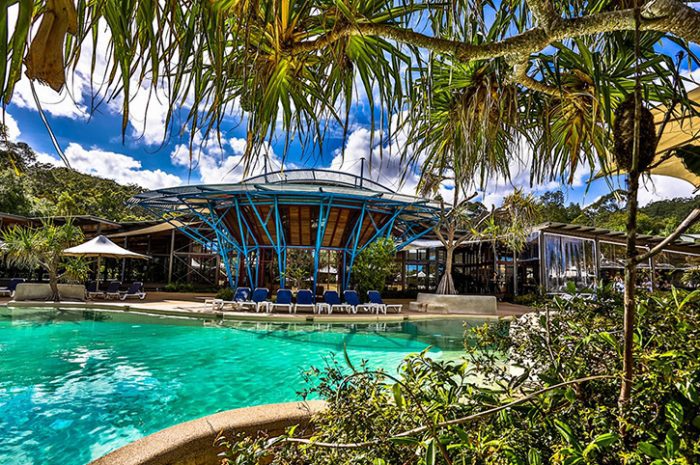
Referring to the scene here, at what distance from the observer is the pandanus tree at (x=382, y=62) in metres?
0.98

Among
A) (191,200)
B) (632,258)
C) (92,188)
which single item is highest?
(92,188)

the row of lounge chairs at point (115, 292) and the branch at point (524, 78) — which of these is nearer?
the branch at point (524, 78)

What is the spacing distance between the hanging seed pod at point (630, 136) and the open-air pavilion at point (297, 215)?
12.4 metres

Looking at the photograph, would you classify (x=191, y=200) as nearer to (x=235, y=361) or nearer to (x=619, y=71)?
(x=235, y=361)

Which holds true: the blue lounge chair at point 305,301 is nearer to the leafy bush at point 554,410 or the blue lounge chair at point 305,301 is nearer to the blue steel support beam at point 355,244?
the blue steel support beam at point 355,244

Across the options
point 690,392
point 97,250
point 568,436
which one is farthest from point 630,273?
point 97,250

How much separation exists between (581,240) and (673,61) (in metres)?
18.3

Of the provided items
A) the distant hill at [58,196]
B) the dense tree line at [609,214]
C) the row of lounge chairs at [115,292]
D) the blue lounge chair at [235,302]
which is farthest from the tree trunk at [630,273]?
the dense tree line at [609,214]

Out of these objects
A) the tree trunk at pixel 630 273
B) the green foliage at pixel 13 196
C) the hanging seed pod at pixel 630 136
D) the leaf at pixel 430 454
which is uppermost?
the green foliage at pixel 13 196

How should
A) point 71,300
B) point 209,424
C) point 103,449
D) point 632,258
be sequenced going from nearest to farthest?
point 632,258 → point 209,424 → point 103,449 → point 71,300

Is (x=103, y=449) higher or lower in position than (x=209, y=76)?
lower

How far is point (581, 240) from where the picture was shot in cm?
1720

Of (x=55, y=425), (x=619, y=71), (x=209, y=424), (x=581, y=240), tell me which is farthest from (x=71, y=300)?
(x=581, y=240)

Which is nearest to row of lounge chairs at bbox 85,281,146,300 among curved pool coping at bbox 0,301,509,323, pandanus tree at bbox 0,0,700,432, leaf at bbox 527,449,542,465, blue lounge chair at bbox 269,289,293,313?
curved pool coping at bbox 0,301,509,323
